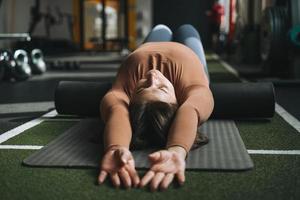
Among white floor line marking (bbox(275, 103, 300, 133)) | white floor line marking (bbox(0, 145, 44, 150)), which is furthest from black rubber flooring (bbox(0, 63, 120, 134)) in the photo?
white floor line marking (bbox(275, 103, 300, 133))

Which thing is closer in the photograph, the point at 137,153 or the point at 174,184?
the point at 174,184

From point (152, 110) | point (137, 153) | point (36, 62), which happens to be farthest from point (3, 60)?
point (152, 110)

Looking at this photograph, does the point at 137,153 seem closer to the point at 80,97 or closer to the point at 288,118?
the point at 80,97

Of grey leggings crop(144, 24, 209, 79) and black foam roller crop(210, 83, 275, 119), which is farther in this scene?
grey leggings crop(144, 24, 209, 79)

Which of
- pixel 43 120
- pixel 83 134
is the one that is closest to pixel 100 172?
pixel 83 134

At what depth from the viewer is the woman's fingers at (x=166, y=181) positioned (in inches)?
60.5

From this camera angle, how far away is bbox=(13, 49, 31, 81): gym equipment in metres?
4.96

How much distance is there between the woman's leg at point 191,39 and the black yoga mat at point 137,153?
52 centimetres

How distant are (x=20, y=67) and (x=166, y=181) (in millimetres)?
3772

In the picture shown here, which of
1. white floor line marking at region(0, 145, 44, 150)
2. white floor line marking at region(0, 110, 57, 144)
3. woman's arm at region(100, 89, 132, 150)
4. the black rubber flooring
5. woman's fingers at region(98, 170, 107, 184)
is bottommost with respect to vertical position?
the black rubber flooring

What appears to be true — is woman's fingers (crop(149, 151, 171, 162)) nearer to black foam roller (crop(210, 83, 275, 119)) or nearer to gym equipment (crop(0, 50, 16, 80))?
black foam roller (crop(210, 83, 275, 119))

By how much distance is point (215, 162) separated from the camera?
1.83 metres

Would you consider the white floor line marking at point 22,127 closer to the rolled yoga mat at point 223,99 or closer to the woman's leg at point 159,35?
the rolled yoga mat at point 223,99

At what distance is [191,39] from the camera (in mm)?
2953
